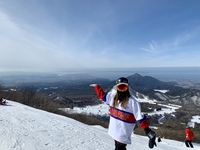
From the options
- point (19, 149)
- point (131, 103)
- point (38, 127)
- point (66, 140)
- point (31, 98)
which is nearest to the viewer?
point (131, 103)

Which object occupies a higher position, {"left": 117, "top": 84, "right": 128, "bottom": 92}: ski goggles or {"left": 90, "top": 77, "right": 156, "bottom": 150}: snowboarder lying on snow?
{"left": 117, "top": 84, "right": 128, "bottom": 92}: ski goggles

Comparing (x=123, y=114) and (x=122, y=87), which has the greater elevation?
(x=122, y=87)

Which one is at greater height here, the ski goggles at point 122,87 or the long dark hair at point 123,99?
the ski goggles at point 122,87

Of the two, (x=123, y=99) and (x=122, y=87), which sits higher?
(x=122, y=87)

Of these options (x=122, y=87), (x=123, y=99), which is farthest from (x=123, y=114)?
(x=122, y=87)

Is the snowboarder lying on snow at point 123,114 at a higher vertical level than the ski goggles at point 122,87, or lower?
lower

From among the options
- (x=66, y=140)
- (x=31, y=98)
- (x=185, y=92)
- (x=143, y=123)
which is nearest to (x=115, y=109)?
(x=143, y=123)

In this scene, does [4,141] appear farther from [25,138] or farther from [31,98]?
[31,98]

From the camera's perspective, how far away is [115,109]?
3.30m

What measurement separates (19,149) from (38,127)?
2509 mm

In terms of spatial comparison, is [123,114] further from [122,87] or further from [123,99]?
[122,87]

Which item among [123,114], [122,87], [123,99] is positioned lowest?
[123,114]

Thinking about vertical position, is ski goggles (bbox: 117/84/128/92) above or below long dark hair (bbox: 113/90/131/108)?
above

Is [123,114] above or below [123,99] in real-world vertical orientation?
below
